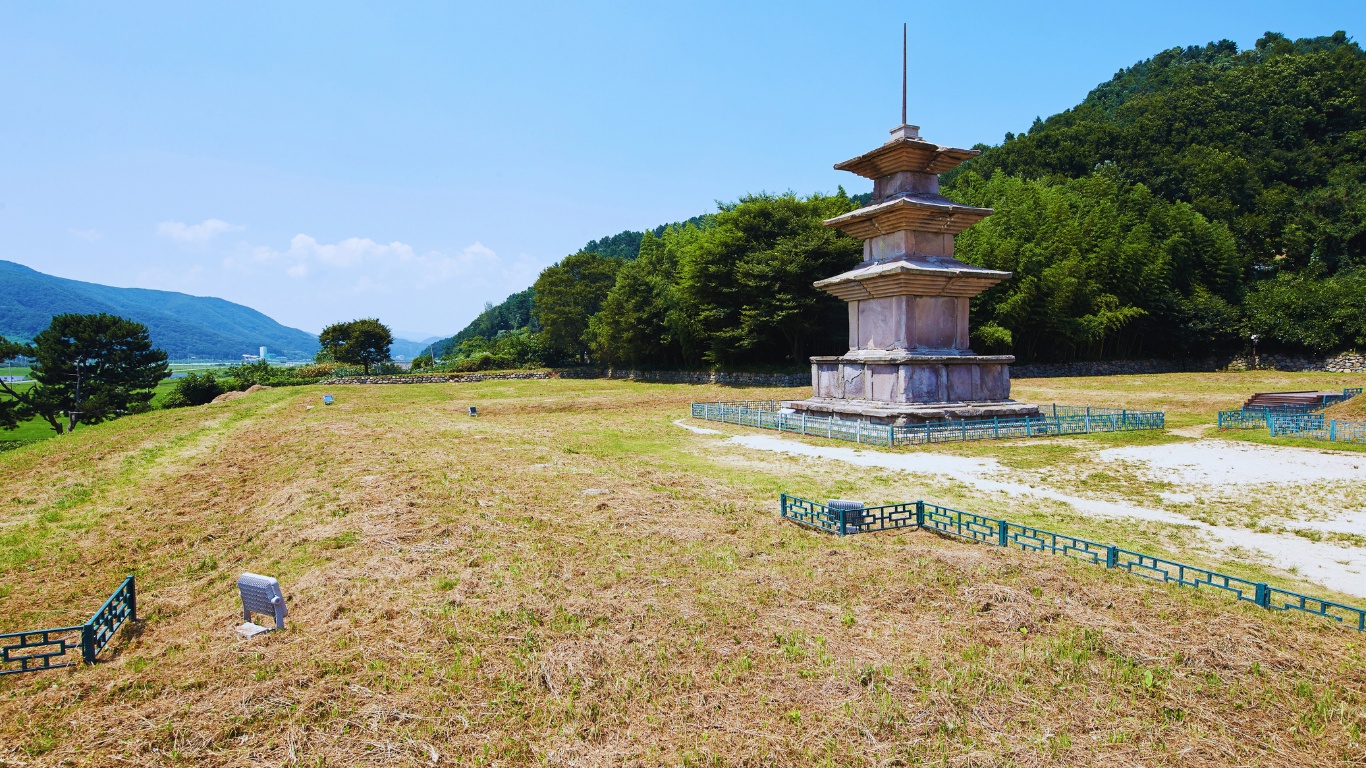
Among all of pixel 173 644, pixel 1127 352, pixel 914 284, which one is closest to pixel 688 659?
pixel 173 644

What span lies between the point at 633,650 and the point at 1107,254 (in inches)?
2027

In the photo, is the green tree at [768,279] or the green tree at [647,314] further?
the green tree at [647,314]

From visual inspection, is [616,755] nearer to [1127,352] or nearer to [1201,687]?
[1201,687]

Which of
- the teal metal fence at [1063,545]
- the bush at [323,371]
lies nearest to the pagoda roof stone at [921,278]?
the teal metal fence at [1063,545]

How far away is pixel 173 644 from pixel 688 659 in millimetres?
4822

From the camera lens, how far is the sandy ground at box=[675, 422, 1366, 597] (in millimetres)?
8000

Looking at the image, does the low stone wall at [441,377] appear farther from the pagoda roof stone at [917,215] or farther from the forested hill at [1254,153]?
the forested hill at [1254,153]

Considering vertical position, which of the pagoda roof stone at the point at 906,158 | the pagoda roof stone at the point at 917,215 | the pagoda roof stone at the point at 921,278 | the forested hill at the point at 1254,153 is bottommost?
the pagoda roof stone at the point at 921,278

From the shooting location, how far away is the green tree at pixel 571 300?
2475 inches

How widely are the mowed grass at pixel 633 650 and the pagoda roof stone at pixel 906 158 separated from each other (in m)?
15.9

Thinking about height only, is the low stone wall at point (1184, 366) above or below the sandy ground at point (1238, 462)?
above

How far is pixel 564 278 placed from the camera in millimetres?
63906

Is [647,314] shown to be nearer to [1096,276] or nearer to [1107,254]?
[1096,276]

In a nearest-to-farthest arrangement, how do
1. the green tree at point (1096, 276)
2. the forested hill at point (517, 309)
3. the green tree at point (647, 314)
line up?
the green tree at point (1096, 276)
the green tree at point (647, 314)
the forested hill at point (517, 309)
